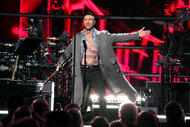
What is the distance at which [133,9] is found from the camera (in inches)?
384

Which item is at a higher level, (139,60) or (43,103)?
(139,60)

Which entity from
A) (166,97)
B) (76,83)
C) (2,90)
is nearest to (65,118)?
(76,83)

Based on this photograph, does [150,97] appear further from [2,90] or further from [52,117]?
[52,117]

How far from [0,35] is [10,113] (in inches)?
253

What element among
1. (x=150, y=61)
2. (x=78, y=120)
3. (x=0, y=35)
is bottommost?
(x=78, y=120)

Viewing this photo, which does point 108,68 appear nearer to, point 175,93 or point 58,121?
point 175,93

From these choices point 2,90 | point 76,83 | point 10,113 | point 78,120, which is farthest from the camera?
point 2,90

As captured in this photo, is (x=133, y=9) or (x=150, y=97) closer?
(x=150, y=97)

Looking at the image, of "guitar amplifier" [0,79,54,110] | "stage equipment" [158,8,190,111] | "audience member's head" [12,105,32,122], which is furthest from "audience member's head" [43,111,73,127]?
"stage equipment" [158,8,190,111]

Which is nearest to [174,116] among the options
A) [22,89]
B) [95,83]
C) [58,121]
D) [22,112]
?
[58,121]

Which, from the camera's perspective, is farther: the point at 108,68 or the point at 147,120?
the point at 108,68

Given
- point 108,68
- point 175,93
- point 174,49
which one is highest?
point 174,49

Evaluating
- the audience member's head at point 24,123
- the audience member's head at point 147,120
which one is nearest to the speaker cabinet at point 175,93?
the audience member's head at point 147,120

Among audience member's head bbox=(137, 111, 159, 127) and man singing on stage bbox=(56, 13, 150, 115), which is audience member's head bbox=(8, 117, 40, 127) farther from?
man singing on stage bbox=(56, 13, 150, 115)
